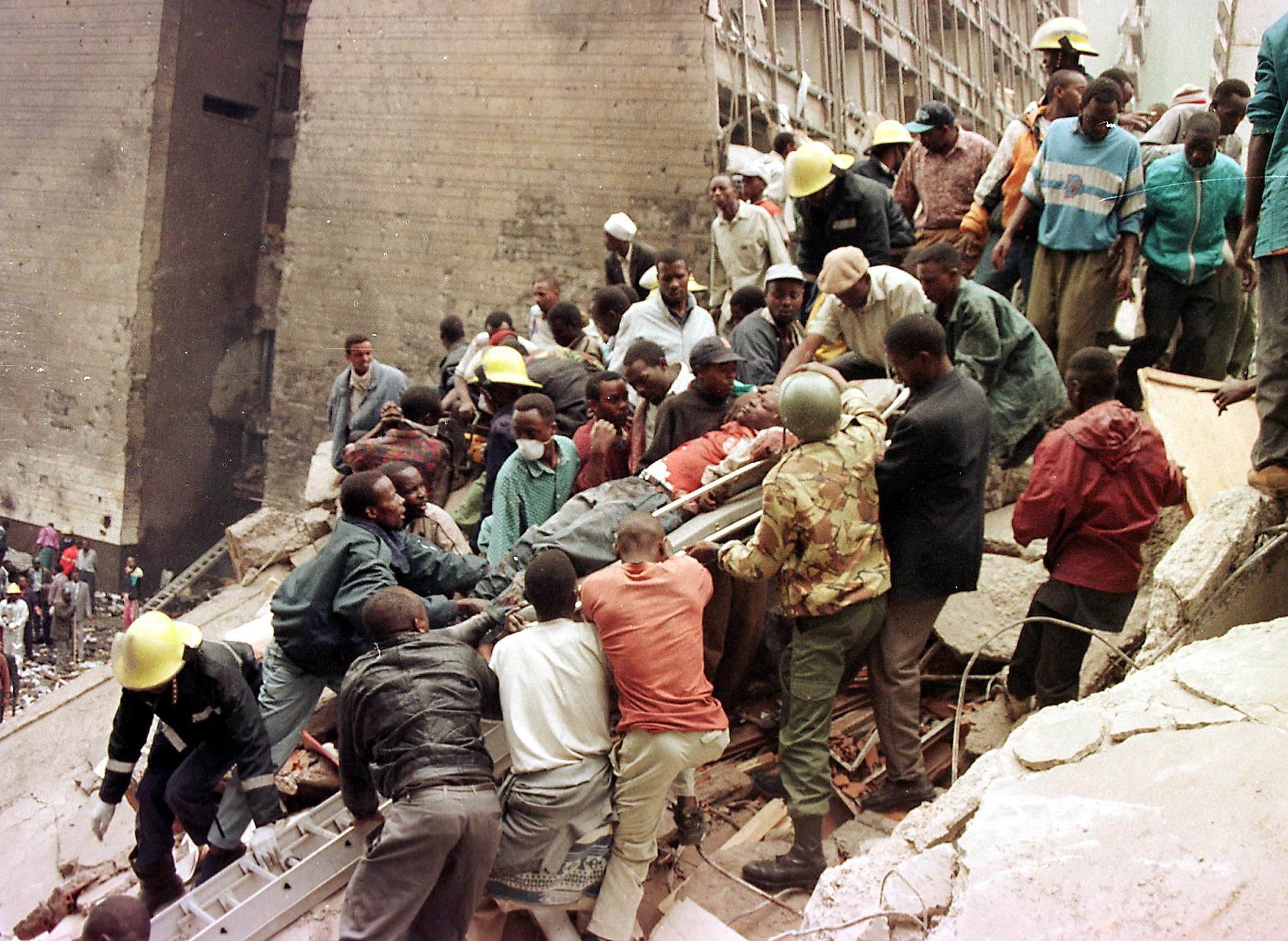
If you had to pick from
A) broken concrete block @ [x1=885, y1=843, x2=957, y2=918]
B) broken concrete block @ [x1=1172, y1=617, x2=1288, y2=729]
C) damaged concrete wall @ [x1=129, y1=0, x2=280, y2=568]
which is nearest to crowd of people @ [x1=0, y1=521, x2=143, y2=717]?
damaged concrete wall @ [x1=129, y1=0, x2=280, y2=568]

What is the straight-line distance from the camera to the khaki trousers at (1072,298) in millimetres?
5668

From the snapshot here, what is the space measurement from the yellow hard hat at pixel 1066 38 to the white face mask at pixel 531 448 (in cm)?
411

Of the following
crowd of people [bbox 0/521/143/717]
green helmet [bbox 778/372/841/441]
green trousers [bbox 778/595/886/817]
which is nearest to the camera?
green helmet [bbox 778/372/841/441]

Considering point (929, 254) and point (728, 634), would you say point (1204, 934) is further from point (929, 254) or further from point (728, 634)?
point (929, 254)

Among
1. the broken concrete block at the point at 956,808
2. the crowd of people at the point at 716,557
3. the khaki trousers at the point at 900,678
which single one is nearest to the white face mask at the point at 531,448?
the crowd of people at the point at 716,557

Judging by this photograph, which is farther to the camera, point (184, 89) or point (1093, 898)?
point (184, 89)

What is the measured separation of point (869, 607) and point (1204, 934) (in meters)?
2.09

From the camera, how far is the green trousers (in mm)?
3924

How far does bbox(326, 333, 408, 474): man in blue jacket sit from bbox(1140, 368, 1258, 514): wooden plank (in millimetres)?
5055

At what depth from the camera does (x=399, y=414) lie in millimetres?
6336

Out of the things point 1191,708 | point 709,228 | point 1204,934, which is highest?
point 709,228

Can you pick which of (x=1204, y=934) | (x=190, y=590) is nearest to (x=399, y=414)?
(x=1204, y=934)

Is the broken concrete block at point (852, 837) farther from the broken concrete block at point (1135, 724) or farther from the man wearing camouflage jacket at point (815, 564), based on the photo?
the broken concrete block at point (1135, 724)

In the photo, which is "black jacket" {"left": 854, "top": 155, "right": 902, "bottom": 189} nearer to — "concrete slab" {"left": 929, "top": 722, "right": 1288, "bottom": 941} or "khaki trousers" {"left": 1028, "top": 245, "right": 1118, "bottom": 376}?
"khaki trousers" {"left": 1028, "top": 245, "right": 1118, "bottom": 376}
